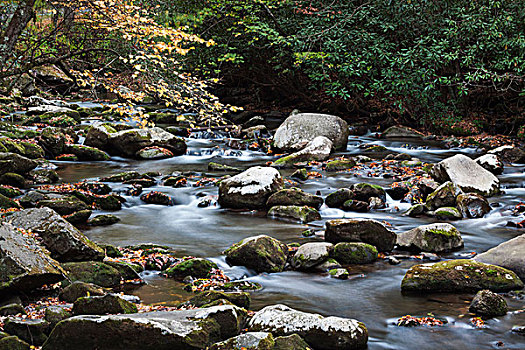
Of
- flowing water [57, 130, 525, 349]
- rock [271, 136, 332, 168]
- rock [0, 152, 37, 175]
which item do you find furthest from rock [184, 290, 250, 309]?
rock [271, 136, 332, 168]

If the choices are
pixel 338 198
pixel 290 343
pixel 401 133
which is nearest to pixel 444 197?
pixel 338 198

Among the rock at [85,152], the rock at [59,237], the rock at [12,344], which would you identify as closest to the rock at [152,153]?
the rock at [85,152]

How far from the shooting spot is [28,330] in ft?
11.5

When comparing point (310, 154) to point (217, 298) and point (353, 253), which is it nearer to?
point (353, 253)

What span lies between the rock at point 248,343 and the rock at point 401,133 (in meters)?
14.5

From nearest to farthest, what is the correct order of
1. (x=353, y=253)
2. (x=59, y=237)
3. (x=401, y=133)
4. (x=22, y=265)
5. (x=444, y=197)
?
(x=22, y=265) < (x=59, y=237) < (x=353, y=253) < (x=444, y=197) < (x=401, y=133)

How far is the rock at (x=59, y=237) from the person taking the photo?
214 inches

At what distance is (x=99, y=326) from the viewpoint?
331cm

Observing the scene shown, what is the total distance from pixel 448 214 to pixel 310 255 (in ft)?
11.8

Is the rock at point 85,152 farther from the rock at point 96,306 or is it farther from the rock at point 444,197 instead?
the rock at point 96,306

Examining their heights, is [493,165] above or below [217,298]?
above

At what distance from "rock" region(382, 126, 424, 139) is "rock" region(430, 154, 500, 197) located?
22.9 ft

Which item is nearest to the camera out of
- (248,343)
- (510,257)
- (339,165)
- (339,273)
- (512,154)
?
(248,343)

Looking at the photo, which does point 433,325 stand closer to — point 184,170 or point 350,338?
point 350,338
